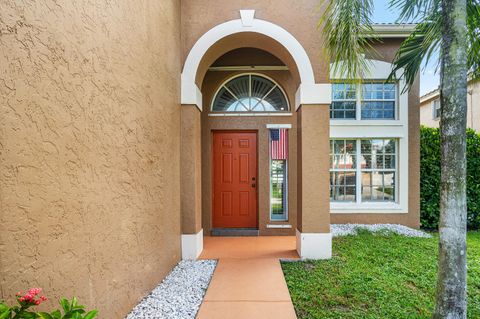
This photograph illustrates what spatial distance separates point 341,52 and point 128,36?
3008mm

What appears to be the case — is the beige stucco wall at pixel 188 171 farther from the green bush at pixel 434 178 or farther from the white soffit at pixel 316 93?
the green bush at pixel 434 178

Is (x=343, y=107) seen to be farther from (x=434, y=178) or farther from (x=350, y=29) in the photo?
(x=350, y=29)

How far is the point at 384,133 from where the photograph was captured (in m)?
7.50

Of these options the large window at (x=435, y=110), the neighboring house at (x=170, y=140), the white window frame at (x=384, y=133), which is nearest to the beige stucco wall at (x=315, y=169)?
the neighboring house at (x=170, y=140)

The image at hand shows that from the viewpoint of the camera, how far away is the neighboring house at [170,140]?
2.00 metres

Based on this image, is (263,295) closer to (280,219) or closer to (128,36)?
(280,219)

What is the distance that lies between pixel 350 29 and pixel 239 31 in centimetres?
229

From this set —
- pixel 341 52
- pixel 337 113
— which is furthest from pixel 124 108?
pixel 337 113

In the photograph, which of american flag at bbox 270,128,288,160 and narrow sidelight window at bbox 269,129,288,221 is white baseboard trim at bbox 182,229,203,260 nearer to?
narrow sidelight window at bbox 269,129,288,221

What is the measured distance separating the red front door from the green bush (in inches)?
204

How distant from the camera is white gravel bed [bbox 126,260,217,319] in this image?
10.9ft

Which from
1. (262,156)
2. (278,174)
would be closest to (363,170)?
(278,174)

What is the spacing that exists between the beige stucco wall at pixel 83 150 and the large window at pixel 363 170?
5456 mm

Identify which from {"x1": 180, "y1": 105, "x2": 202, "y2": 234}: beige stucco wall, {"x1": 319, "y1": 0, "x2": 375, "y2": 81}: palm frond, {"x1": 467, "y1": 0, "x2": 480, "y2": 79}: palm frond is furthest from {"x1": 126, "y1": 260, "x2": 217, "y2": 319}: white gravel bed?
{"x1": 467, "y1": 0, "x2": 480, "y2": 79}: palm frond
